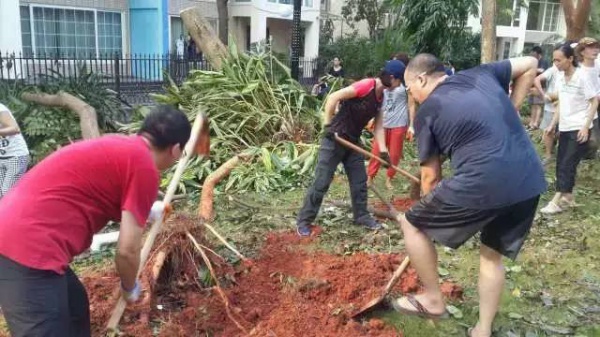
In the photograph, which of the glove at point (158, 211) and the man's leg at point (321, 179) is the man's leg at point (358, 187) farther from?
the glove at point (158, 211)

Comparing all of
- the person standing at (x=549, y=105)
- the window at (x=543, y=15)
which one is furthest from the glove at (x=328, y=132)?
the window at (x=543, y=15)

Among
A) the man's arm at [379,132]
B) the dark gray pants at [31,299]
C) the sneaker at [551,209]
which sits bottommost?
the sneaker at [551,209]

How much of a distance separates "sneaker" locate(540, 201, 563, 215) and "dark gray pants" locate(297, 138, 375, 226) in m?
1.86

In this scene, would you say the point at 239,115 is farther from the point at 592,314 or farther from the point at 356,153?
the point at 592,314

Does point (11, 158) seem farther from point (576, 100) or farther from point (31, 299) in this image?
point (576, 100)

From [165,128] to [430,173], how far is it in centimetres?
146

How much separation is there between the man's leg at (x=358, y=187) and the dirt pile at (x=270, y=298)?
90 centimetres

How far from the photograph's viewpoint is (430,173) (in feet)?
9.71

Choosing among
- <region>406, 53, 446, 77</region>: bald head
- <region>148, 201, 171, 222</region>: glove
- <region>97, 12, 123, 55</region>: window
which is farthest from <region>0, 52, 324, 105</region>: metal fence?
<region>406, 53, 446, 77</region>: bald head

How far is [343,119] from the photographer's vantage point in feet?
16.1

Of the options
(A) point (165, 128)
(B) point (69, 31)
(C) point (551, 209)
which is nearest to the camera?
(A) point (165, 128)

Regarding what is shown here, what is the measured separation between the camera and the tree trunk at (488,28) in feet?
26.5

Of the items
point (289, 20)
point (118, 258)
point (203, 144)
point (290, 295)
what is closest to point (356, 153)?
point (290, 295)

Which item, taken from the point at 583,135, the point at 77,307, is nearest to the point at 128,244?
the point at 77,307
